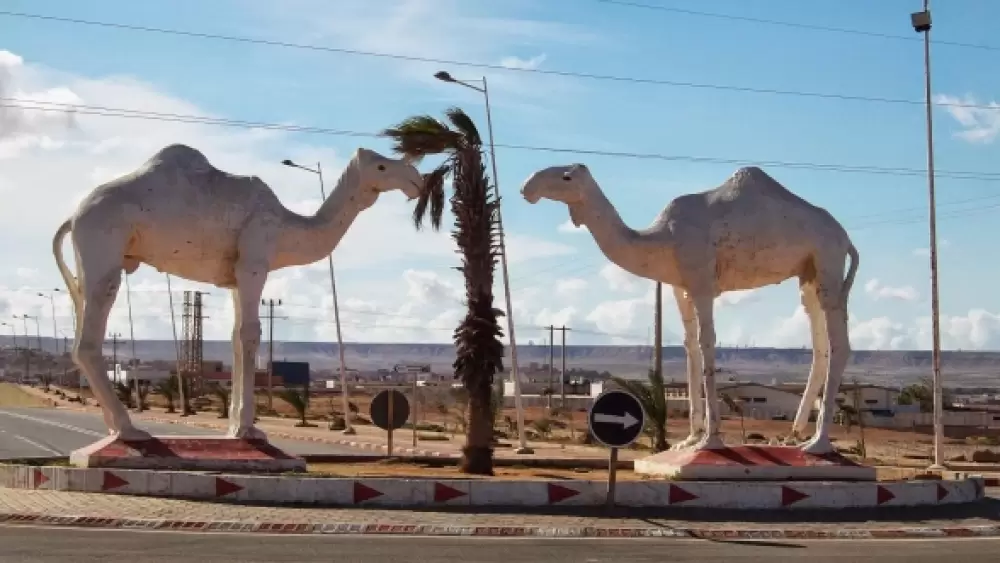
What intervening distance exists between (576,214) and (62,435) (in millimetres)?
29478

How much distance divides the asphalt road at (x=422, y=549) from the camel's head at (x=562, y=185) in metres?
6.89

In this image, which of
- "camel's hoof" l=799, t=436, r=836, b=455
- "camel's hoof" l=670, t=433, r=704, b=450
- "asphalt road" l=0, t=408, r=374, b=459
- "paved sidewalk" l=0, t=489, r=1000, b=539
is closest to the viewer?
"paved sidewalk" l=0, t=489, r=1000, b=539

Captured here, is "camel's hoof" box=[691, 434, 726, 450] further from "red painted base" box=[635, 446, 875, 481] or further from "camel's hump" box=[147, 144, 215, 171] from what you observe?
"camel's hump" box=[147, 144, 215, 171]

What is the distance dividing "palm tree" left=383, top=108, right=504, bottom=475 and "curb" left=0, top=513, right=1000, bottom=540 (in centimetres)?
904

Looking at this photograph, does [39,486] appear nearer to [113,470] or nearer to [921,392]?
[113,470]

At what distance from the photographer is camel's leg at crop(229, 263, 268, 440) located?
19672 millimetres

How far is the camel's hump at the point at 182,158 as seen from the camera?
19.7 m

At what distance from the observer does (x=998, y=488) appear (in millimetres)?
24656

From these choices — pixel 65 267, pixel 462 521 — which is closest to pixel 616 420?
pixel 462 521

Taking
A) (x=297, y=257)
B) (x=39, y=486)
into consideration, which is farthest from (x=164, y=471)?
(x=297, y=257)

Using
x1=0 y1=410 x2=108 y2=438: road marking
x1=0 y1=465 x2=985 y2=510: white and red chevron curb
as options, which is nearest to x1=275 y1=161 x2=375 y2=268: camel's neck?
x1=0 y1=465 x2=985 y2=510: white and red chevron curb

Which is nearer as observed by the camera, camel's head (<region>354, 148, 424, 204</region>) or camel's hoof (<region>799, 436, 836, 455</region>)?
camel's hoof (<region>799, 436, 836, 455</region>)

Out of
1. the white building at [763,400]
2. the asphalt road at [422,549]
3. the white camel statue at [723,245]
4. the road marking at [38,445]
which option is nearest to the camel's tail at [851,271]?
the white camel statue at [723,245]

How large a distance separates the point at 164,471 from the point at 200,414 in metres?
52.1
